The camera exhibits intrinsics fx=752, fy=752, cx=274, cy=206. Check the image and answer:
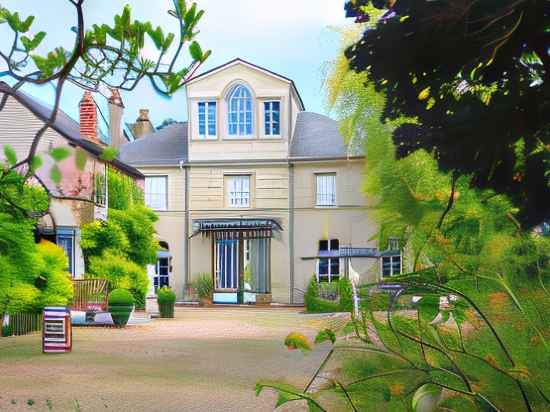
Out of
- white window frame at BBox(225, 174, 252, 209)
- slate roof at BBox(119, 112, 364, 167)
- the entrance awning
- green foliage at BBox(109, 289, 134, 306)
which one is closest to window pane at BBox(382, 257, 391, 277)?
green foliage at BBox(109, 289, 134, 306)

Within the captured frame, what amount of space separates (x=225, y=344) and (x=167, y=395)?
4294 mm

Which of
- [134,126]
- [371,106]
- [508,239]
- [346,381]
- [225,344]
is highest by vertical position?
[134,126]

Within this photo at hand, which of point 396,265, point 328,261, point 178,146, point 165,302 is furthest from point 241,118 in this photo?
point 396,265

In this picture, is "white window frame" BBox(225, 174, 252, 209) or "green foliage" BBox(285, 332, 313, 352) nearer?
"green foliage" BBox(285, 332, 313, 352)

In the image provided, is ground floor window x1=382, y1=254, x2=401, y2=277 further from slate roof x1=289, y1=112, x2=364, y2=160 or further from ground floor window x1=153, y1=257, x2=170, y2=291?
ground floor window x1=153, y1=257, x2=170, y2=291

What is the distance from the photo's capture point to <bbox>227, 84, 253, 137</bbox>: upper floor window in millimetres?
21094

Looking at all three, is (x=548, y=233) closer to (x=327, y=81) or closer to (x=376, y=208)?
(x=376, y=208)

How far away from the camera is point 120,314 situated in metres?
13.6

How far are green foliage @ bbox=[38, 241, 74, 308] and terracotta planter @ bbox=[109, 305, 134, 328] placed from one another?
4.14 feet

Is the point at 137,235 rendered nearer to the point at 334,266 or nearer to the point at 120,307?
the point at 120,307

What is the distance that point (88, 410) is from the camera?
5.30 m

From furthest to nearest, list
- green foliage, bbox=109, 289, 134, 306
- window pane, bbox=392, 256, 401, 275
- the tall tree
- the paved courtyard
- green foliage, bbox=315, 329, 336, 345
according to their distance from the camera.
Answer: green foliage, bbox=109, 289, 134, 306 → the paved courtyard → window pane, bbox=392, 256, 401, 275 → green foliage, bbox=315, 329, 336, 345 → the tall tree

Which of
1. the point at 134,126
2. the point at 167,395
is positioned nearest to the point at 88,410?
the point at 167,395

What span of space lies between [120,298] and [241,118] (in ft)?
29.6
